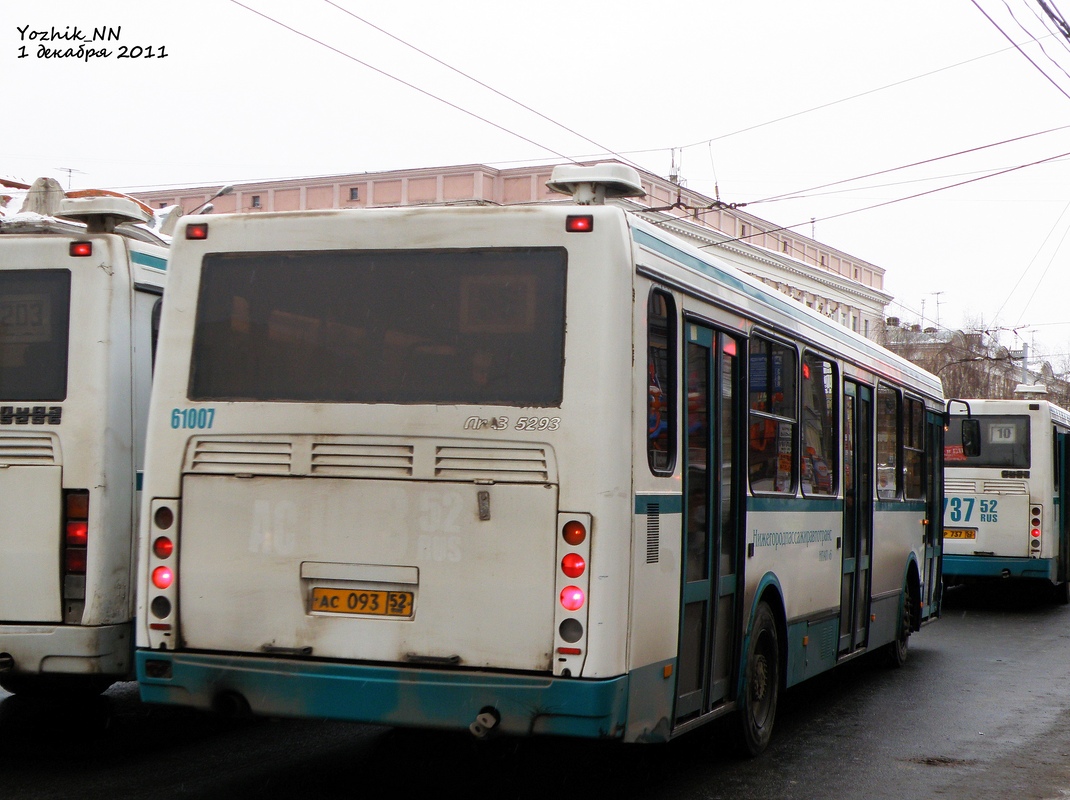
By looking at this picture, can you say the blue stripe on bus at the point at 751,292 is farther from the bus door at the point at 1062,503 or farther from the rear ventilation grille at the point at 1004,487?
the bus door at the point at 1062,503

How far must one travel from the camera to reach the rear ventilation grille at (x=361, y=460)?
6016 millimetres

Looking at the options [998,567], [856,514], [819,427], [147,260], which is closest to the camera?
[147,260]

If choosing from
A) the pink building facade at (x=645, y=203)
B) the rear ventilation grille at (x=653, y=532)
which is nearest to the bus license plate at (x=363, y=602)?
the rear ventilation grille at (x=653, y=532)

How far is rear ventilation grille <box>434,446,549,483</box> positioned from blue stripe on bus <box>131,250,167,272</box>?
248cm

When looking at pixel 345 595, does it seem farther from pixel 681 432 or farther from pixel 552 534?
pixel 681 432

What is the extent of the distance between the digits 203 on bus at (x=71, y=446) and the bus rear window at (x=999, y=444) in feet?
45.4

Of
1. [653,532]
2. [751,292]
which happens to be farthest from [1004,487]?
[653,532]

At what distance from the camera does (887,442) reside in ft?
38.0

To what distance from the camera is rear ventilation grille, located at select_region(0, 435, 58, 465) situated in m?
7.17

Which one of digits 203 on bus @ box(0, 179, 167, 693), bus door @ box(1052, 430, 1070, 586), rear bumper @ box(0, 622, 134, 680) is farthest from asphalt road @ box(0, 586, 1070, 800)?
bus door @ box(1052, 430, 1070, 586)

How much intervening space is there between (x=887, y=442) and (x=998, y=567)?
8009 mm

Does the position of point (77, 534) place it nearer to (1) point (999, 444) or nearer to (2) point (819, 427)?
(2) point (819, 427)

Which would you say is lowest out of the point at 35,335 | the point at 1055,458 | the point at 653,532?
the point at 653,532

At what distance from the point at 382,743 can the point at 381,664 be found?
96.7 inches
